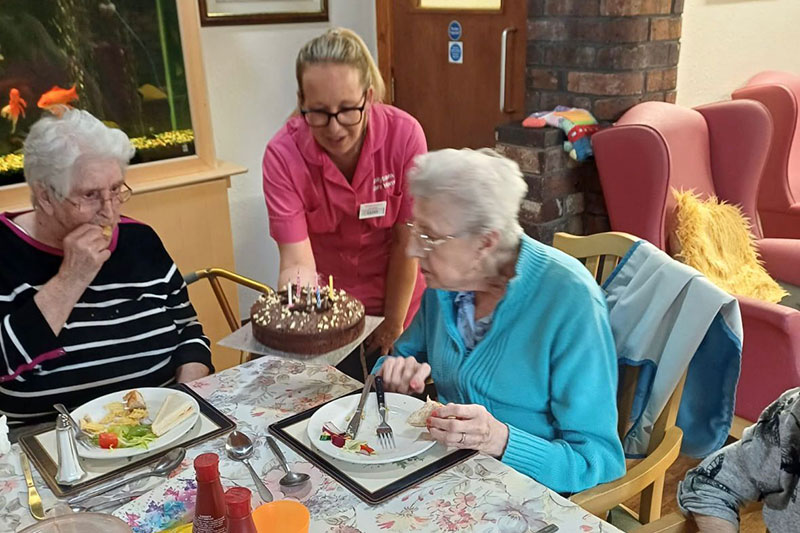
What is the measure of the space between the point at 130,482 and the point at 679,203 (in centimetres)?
208

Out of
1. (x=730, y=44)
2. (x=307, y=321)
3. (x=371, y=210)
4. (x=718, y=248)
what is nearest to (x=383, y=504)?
(x=307, y=321)

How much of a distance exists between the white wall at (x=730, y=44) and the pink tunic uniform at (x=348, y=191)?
1.69 meters

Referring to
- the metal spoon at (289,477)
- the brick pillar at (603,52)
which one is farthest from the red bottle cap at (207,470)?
the brick pillar at (603,52)

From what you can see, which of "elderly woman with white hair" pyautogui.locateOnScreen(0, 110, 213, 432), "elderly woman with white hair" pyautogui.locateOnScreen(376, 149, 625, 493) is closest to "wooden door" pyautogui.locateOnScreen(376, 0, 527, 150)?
"elderly woman with white hair" pyautogui.locateOnScreen(376, 149, 625, 493)

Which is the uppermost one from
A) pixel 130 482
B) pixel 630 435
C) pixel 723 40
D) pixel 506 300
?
pixel 723 40

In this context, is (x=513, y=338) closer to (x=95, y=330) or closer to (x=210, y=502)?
(x=210, y=502)

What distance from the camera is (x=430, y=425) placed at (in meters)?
1.21

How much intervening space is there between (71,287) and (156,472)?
1.94 ft

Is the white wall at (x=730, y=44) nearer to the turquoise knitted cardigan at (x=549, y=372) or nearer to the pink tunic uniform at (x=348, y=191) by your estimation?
the pink tunic uniform at (x=348, y=191)

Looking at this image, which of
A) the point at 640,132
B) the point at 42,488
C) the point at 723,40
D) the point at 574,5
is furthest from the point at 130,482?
the point at 723,40

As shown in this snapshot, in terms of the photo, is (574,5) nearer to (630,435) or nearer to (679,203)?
(679,203)

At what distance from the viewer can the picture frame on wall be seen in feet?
10.3

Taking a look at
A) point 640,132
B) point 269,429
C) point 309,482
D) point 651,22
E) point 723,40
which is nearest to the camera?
point 309,482

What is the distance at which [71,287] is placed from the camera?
1.56 metres
